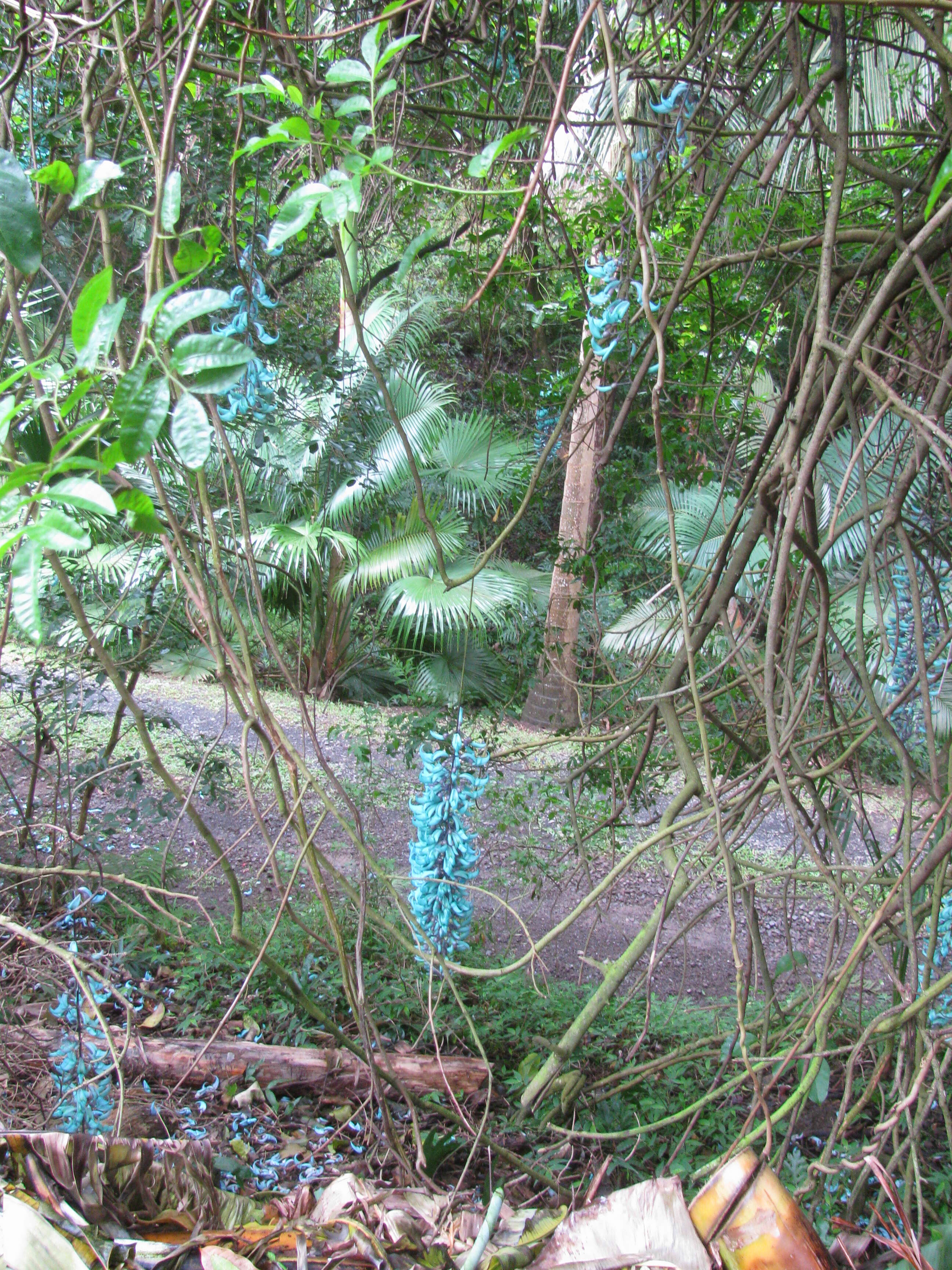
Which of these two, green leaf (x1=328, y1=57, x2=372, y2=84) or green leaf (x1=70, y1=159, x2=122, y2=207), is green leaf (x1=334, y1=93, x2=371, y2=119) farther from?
green leaf (x1=70, y1=159, x2=122, y2=207)

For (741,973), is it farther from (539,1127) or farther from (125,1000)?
(539,1127)

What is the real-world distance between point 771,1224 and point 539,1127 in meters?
1.79

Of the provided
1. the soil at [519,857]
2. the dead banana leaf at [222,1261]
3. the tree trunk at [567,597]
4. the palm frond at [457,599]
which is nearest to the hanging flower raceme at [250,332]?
the dead banana leaf at [222,1261]

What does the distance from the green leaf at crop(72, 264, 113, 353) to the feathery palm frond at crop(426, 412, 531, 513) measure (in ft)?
17.8

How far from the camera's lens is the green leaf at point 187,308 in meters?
0.66

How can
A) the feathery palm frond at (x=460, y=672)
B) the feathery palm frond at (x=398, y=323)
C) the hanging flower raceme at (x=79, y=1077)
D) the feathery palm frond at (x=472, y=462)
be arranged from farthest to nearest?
the feathery palm frond at (x=460, y=672), the feathery palm frond at (x=398, y=323), the feathery palm frond at (x=472, y=462), the hanging flower raceme at (x=79, y=1077)

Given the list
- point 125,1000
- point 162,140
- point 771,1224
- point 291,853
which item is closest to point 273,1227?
point 125,1000

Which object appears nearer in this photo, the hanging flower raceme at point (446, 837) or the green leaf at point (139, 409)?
the green leaf at point (139, 409)

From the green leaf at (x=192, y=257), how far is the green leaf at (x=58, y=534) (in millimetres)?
321

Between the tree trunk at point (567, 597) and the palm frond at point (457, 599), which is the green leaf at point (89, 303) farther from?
the palm frond at point (457, 599)

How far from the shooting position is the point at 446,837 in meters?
2.98

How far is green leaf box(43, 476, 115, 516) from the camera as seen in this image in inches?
22.9

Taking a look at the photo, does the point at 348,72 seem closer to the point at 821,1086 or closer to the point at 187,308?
the point at 187,308

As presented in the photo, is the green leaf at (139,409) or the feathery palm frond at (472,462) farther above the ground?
the green leaf at (139,409)
